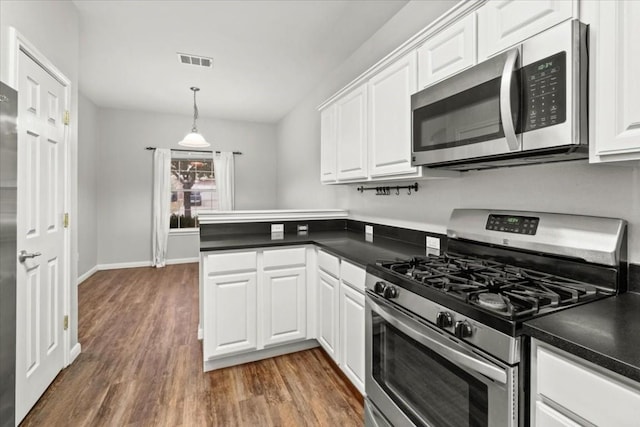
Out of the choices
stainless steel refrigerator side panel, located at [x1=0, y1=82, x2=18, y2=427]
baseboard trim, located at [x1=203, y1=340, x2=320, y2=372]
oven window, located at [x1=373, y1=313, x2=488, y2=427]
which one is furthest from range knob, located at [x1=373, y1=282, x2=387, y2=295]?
stainless steel refrigerator side panel, located at [x1=0, y1=82, x2=18, y2=427]

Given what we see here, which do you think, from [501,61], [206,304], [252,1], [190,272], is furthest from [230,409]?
[190,272]

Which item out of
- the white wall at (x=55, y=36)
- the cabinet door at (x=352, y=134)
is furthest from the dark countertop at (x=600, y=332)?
the white wall at (x=55, y=36)

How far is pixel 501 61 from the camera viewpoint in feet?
4.04

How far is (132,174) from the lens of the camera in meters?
5.57

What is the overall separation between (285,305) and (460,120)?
1774 mm

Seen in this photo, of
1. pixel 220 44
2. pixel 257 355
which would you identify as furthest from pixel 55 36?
pixel 257 355

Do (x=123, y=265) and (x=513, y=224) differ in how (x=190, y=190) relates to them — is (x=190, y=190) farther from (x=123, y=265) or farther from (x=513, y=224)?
(x=513, y=224)

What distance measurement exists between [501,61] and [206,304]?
219 cm

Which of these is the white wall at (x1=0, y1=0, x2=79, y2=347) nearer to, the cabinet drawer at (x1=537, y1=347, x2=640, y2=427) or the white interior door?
the white interior door

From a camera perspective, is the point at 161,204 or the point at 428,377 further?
the point at 161,204

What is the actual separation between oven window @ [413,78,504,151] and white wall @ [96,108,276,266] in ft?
16.9

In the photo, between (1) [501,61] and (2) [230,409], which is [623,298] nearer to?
(1) [501,61]

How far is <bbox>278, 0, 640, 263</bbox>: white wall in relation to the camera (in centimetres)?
119

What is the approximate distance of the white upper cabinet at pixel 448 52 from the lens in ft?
4.65
